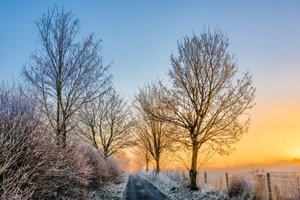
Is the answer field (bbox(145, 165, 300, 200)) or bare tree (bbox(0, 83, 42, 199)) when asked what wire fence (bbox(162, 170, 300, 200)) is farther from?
bare tree (bbox(0, 83, 42, 199))

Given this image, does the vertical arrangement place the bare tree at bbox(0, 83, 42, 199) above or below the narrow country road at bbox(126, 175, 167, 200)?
above

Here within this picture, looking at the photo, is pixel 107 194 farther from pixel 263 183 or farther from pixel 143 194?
pixel 263 183

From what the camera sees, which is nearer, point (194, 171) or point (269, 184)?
point (269, 184)

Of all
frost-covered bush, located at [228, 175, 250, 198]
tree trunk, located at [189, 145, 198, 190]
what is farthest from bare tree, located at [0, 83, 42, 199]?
tree trunk, located at [189, 145, 198, 190]

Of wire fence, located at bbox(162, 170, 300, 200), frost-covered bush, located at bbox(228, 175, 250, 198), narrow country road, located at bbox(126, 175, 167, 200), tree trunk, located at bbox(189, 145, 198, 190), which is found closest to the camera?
wire fence, located at bbox(162, 170, 300, 200)

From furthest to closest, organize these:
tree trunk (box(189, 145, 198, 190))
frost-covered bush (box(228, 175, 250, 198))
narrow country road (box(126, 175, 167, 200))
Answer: tree trunk (box(189, 145, 198, 190))
narrow country road (box(126, 175, 167, 200))
frost-covered bush (box(228, 175, 250, 198))

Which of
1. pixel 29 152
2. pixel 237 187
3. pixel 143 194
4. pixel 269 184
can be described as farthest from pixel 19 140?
pixel 143 194

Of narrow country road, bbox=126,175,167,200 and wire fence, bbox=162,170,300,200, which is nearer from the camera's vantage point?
wire fence, bbox=162,170,300,200

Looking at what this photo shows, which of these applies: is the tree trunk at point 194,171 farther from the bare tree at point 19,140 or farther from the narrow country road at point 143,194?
the bare tree at point 19,140

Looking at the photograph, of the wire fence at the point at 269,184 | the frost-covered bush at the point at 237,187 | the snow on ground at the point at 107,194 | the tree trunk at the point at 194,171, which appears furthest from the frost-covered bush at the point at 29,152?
the tree trunk at the point at 194,171

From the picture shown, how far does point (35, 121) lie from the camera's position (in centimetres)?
912

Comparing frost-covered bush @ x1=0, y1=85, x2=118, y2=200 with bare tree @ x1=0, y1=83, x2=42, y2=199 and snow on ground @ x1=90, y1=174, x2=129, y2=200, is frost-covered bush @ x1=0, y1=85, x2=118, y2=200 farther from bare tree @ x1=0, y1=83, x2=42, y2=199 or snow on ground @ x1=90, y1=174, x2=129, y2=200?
snow on ground @ x1=90, y1=174, x2=129, y2=200

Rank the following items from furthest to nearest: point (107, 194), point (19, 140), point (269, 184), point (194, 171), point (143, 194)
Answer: point (143, 194)
point (194, 171)
point (107, 194)
point (269, 184)
point (19, 140)

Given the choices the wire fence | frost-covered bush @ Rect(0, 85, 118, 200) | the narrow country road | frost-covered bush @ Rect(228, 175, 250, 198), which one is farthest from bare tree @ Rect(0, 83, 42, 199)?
the narrow country road
